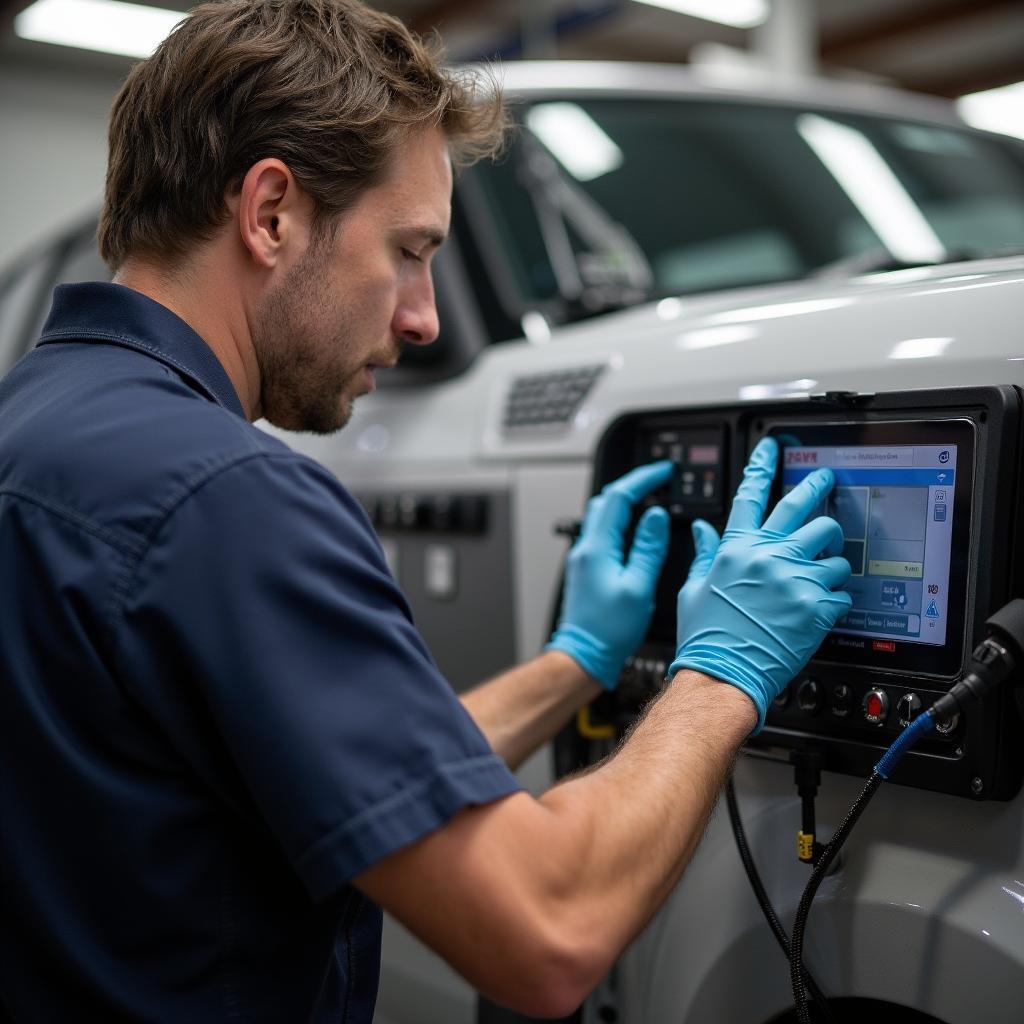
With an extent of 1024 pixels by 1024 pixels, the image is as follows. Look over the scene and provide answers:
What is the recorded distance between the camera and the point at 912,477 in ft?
3.17

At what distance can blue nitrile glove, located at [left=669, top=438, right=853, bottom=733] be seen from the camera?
3.23 ft

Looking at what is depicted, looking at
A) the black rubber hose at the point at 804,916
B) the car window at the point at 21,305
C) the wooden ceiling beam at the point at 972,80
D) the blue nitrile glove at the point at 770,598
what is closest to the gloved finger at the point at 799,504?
the blue nitrile glove at the point at 770,598

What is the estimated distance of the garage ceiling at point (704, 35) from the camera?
6.38m

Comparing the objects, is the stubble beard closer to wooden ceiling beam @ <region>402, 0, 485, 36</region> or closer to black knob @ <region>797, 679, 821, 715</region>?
black knob @ <region>797, 679, 821, 715</region>

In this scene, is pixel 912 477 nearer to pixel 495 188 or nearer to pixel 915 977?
pixel 915 977

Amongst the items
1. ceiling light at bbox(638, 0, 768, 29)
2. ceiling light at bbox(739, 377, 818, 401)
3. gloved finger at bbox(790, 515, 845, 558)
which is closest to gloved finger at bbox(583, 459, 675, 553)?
ceiling light at bbox(739, 377, 818, 401)

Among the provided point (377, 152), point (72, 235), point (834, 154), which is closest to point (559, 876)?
point (377, 152)

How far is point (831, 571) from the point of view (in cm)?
99

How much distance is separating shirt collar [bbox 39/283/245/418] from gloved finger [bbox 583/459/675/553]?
0.42 metres

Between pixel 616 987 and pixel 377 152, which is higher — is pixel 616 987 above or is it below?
below

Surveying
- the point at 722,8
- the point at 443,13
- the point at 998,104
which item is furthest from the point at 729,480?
the point at 998,104

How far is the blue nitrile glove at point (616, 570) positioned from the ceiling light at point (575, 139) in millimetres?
972

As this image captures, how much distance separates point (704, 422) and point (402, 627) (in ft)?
1.56

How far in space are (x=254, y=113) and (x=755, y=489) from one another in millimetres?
575
